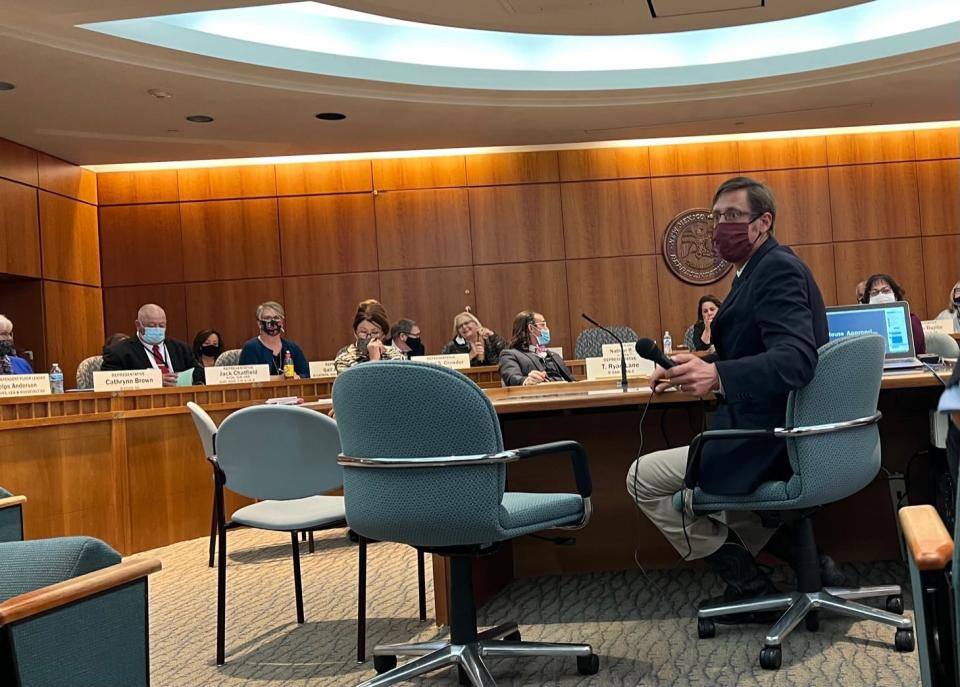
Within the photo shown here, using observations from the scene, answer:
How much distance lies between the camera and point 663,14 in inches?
259

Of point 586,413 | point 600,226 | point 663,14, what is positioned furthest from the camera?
point 600,226

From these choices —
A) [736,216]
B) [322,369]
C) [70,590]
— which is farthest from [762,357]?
[322,369]

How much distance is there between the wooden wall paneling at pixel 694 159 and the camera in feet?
33.7

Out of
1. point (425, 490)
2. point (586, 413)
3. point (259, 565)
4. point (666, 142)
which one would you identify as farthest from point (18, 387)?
point (666, 142)

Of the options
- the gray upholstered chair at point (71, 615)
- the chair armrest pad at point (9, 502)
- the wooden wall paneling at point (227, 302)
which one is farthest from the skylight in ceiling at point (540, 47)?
the gray upholstered chair at point (71, 615)

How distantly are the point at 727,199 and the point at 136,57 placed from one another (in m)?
5.01

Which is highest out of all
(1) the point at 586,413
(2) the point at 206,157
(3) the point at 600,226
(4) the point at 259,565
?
(2) the point at 206,157

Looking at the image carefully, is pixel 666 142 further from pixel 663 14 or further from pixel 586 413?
pixel 586 413

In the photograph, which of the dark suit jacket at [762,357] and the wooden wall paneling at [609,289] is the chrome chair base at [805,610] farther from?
the wooden wall paneling at [609,289]

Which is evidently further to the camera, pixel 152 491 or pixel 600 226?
pixel 600 226

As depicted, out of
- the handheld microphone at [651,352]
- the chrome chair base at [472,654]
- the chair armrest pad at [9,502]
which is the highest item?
the handheld microphone at [651,352]

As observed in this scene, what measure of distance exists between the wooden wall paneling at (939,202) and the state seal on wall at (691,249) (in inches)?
85.1

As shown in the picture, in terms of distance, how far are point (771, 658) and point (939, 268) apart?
8.60 meters

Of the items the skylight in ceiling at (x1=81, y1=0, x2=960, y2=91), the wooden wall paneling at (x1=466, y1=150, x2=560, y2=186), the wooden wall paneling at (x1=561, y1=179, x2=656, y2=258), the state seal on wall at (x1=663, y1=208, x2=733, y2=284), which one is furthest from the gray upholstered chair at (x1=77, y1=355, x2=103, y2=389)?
the state seal on wall at (x1=663, y1=208, x2=733, y2=284)
